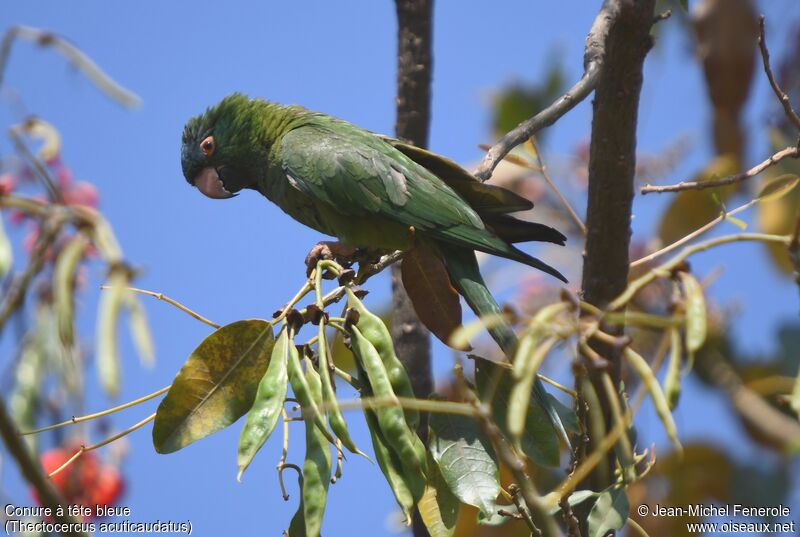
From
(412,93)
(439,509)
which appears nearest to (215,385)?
(439,509)

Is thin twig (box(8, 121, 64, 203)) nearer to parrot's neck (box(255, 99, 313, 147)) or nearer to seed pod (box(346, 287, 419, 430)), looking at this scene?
seed pod (box(346, 287, 419, 430))

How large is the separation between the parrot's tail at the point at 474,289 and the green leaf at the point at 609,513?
2.27 feet

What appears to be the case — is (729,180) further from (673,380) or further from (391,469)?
(673,380)

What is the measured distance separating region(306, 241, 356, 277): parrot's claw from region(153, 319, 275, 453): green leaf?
1191 millimetres

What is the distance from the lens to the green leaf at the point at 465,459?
77.4 inches

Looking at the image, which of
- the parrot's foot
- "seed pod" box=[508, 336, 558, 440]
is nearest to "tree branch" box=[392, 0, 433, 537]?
the parrot's foot

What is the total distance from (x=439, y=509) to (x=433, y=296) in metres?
0.80

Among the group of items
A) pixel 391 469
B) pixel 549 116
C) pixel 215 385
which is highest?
pixel 549 116

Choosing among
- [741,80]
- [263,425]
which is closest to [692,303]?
[263,425]

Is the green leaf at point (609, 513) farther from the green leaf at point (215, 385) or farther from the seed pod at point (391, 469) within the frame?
the green leaf at point (215, 385)

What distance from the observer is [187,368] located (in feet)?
6.70

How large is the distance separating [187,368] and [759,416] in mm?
1373

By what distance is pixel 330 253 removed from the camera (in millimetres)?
3438

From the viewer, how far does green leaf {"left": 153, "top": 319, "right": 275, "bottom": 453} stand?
2.00 m
